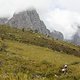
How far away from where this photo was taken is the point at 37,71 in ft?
127

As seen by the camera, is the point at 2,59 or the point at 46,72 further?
the point at 2,59

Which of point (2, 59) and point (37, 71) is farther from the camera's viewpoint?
point (2, 59)

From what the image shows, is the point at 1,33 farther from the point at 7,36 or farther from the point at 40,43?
the point at 40,43

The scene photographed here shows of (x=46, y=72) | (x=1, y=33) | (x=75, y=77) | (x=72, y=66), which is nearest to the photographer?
(x=75, y=77)

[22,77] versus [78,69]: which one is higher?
[22,77]

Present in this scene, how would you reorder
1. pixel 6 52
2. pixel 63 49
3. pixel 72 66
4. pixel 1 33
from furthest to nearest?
pixel 1 33
pixel 63 49
pixel 6 52
pixel 72 66

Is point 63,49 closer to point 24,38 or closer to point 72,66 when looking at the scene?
point 24,38

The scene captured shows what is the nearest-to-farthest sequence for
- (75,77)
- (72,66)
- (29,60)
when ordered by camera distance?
1. (75,77)
2. (72,66)
3. (29,60)

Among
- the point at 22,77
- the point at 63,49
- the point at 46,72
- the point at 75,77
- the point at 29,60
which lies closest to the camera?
the point at 22,77

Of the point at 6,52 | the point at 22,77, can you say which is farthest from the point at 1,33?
the point at 22,77

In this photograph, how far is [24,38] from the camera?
6950 cm

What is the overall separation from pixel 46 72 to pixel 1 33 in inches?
1417

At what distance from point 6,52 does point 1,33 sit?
77.0ft

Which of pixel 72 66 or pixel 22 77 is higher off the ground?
pixel 22 77
